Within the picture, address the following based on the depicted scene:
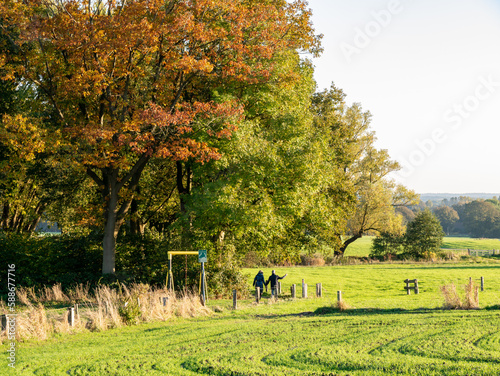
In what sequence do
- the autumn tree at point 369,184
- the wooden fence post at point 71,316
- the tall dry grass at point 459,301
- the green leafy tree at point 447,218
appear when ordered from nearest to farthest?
1. the wooden fence post at point 71,316
2. the tall dry grass at point 459,301
3. the autumn tree at point 369,184
4. the green leafy tree at point 447,218

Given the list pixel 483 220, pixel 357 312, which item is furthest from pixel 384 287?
pixel 483 220

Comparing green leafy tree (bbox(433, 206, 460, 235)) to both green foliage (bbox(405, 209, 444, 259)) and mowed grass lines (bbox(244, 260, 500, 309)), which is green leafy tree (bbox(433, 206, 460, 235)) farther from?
mowed grass lines (bbox(244, 260, 500, 309))

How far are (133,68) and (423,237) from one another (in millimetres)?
47738

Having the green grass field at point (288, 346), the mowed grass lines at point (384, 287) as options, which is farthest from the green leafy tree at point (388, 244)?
the green grass field at point (288, 346)

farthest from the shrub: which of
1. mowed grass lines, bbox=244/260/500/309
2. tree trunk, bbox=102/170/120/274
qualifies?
tree trunk, bbox=102/170/120/274

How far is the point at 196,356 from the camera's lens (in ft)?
35.8

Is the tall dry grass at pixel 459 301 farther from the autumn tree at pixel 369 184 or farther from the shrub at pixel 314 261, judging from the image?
the shrub at pixel 314 261

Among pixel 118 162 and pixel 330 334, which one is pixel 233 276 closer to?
pixel 118 162

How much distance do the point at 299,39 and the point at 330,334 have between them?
20821 millimetres

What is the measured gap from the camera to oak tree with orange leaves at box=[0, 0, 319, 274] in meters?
20.8

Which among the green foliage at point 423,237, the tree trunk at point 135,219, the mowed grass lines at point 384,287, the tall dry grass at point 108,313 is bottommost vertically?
the mowed grass lines at point 384,287

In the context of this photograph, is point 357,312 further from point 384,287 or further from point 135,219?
point 135,219

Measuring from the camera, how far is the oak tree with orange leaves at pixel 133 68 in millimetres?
20781

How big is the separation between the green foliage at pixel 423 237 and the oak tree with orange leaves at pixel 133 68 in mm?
40917
